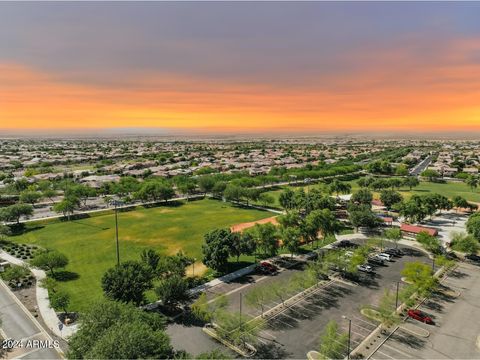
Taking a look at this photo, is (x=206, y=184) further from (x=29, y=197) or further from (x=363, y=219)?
(x=363, y=219)

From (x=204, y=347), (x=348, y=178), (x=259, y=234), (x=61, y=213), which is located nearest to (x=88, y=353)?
(x=204, y=347)

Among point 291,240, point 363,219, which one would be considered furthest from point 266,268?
point 363,219

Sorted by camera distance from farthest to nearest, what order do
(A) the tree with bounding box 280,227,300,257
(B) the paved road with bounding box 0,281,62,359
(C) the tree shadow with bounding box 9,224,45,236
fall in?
(C) the tree shadow with bounding box 9,224,45,236 < (A) the tree with bounding box 280,227,300,257 < (B) the paved road with bounding box 0,281,62,359

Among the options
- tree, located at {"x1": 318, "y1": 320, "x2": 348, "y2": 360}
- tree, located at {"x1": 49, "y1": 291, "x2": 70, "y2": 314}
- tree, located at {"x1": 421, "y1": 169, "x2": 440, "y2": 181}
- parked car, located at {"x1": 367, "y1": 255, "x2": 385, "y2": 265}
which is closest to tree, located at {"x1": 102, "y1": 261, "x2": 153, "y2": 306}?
tree, located at {"x1": 49, "y1": 291, "x2": 70, "y2": 314}

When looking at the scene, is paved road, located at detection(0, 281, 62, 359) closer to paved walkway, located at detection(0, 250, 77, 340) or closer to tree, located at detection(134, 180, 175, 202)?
paved walkway, located at detection(0, 250, 77, 340)

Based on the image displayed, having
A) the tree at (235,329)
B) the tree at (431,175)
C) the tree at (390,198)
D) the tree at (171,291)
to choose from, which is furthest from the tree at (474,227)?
the tree at (431,175)
